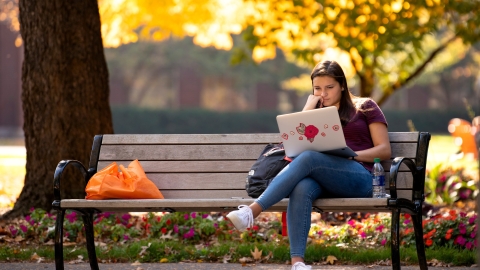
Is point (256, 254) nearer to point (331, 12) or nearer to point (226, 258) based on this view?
point (226, 258)

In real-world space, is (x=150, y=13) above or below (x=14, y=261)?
above

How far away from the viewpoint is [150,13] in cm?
1129

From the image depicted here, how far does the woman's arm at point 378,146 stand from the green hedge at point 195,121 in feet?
93.6

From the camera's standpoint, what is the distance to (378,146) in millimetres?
4887

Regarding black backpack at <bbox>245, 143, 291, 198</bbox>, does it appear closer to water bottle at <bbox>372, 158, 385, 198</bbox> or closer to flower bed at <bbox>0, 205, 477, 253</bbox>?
water bottle at <bbox>372, 158, 385, 198</bbox>

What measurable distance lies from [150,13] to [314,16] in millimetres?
2938

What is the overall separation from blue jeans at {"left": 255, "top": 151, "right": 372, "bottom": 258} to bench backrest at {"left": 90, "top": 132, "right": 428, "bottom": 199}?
29.7 inches

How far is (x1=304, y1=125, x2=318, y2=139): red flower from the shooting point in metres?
4.60

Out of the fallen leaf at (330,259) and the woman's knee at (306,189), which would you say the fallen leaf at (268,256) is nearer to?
the fallen leaf at (330,259)

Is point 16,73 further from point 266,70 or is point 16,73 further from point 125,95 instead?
point 266,70

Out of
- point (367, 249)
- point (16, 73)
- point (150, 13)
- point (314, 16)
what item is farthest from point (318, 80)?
point (16, 73)

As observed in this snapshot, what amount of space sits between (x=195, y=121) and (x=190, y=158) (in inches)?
1183

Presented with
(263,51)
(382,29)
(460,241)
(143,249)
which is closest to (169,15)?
(263,51)

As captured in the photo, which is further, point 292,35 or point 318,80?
point 292,35
